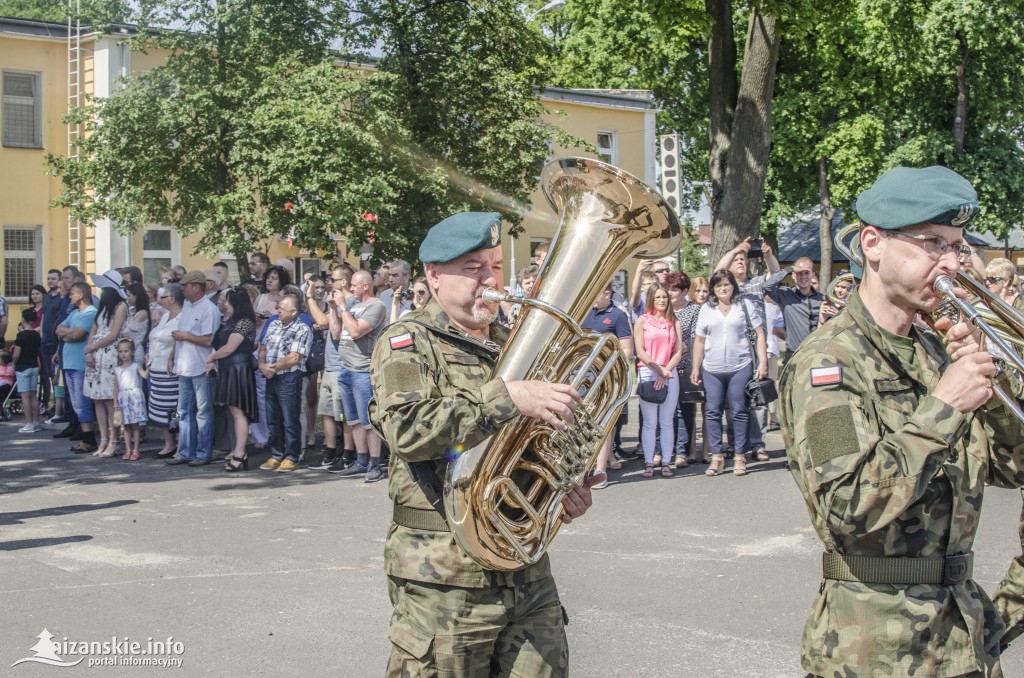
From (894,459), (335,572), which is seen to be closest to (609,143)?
(335,572)

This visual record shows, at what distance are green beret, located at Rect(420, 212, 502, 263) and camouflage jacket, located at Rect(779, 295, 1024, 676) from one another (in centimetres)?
103

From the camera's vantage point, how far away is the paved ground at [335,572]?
5016 millimetres

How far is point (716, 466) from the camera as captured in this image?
9344 mm

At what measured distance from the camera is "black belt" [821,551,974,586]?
252 centimetres

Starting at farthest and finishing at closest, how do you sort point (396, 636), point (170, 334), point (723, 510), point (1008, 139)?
point (1008, 139) < point (170, 334) < point (723, 510) < point (396, 636)

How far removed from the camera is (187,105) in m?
17.5

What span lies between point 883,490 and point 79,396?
36.0 feet

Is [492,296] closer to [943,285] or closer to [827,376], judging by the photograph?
[827,376]

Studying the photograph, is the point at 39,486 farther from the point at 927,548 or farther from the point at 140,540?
the point at 927,548

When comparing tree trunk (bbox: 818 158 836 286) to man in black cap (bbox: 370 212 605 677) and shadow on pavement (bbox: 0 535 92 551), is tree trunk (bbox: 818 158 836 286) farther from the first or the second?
man in black cap (bbox: 370 212 605 677)

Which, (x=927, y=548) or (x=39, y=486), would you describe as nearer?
(x=927, y=548)

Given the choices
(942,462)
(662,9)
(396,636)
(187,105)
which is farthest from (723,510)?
(187,105)

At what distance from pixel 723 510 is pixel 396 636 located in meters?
5.16

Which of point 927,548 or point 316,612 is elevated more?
point 927,548
